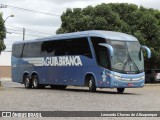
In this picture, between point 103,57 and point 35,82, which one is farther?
point 35,82

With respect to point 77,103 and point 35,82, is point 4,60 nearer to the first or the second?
point 35,82

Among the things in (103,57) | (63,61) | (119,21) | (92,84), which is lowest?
(92,84)

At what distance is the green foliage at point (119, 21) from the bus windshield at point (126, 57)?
1811 centimetres

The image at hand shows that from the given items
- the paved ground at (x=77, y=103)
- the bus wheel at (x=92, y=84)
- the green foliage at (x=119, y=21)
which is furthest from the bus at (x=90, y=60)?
the green foliage at (x=119, y=21)

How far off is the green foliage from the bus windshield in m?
18.1

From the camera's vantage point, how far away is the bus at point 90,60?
83.6 feet

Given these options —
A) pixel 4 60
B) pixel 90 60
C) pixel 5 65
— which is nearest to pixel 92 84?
pixel 90 60

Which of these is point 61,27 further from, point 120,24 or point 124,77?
point 124,77

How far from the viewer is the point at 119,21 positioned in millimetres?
45688

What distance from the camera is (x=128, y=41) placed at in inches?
1032

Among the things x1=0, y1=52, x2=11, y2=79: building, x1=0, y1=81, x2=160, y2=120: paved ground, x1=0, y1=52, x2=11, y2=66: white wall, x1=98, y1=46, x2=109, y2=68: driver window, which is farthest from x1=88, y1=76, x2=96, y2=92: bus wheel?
x1=0, y1=52, x2=11, y2=66: white wall

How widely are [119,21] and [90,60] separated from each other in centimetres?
1972

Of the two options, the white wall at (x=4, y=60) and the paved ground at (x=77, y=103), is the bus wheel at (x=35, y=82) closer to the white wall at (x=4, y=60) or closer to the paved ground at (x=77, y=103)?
the paved ground at (x=77, y=103)

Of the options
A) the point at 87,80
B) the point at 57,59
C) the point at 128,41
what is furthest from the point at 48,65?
the point at 128,41
